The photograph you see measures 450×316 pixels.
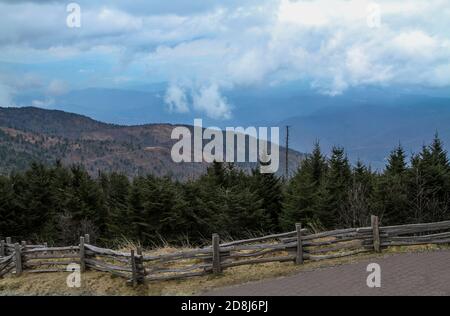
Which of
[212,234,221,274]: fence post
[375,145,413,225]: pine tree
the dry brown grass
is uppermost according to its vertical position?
[375,145,413,225]: pine tree

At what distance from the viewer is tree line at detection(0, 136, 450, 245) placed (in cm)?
3566

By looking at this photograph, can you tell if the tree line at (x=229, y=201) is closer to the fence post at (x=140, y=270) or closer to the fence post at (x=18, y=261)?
the fence post at (x=18, y=261)

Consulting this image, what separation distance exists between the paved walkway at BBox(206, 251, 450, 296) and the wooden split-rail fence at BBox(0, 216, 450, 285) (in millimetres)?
1069

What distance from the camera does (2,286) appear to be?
58.2 ft

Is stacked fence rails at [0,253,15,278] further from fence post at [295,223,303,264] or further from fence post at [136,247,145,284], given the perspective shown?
fence post at [295,223,303,264]

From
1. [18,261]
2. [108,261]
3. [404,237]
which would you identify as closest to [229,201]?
[108,261]

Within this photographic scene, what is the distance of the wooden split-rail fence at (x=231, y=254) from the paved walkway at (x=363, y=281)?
1.07 meters

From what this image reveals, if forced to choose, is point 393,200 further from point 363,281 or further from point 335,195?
point 363,281

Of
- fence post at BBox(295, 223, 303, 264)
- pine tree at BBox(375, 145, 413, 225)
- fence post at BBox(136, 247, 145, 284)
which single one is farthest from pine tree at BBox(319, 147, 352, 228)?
fence post at BBox(136, 247, 145, 284)

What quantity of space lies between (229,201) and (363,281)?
2410 cm
